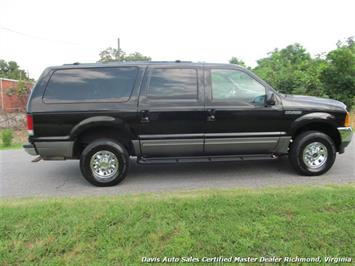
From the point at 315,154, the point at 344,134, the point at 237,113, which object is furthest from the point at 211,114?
the point at 344,134

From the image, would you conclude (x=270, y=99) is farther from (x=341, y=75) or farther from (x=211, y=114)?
(x=341, y=75)

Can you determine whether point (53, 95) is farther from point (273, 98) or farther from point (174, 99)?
point (273, 98)

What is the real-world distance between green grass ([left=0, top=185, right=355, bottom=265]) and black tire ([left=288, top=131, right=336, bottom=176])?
101 cm

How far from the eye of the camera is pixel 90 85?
4734 millimetres

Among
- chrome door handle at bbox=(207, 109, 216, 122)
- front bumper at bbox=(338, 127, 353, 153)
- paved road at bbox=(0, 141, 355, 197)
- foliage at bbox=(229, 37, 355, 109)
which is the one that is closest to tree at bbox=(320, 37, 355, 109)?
foliage at bbox=(229, 37, 355, 109)

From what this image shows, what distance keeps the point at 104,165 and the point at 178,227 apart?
219 centimetres

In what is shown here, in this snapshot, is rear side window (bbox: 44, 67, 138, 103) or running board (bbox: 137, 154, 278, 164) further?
running board (bbox: 137, 154, 278, 164)

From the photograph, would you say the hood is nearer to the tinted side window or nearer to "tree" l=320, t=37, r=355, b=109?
the tinted side window

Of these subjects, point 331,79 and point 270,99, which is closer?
point 270,99

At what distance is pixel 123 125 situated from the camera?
15.4ft

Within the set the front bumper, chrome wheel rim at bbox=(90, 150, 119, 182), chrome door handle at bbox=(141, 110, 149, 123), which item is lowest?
chrome wheel rim at bbox=(90, 150, 119, 182)

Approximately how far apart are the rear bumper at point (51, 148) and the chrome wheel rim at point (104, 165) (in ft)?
1.45

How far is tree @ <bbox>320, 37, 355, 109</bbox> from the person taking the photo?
15.5 meters

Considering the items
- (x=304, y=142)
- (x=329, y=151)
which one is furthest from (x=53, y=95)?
(x=329, y=151)
